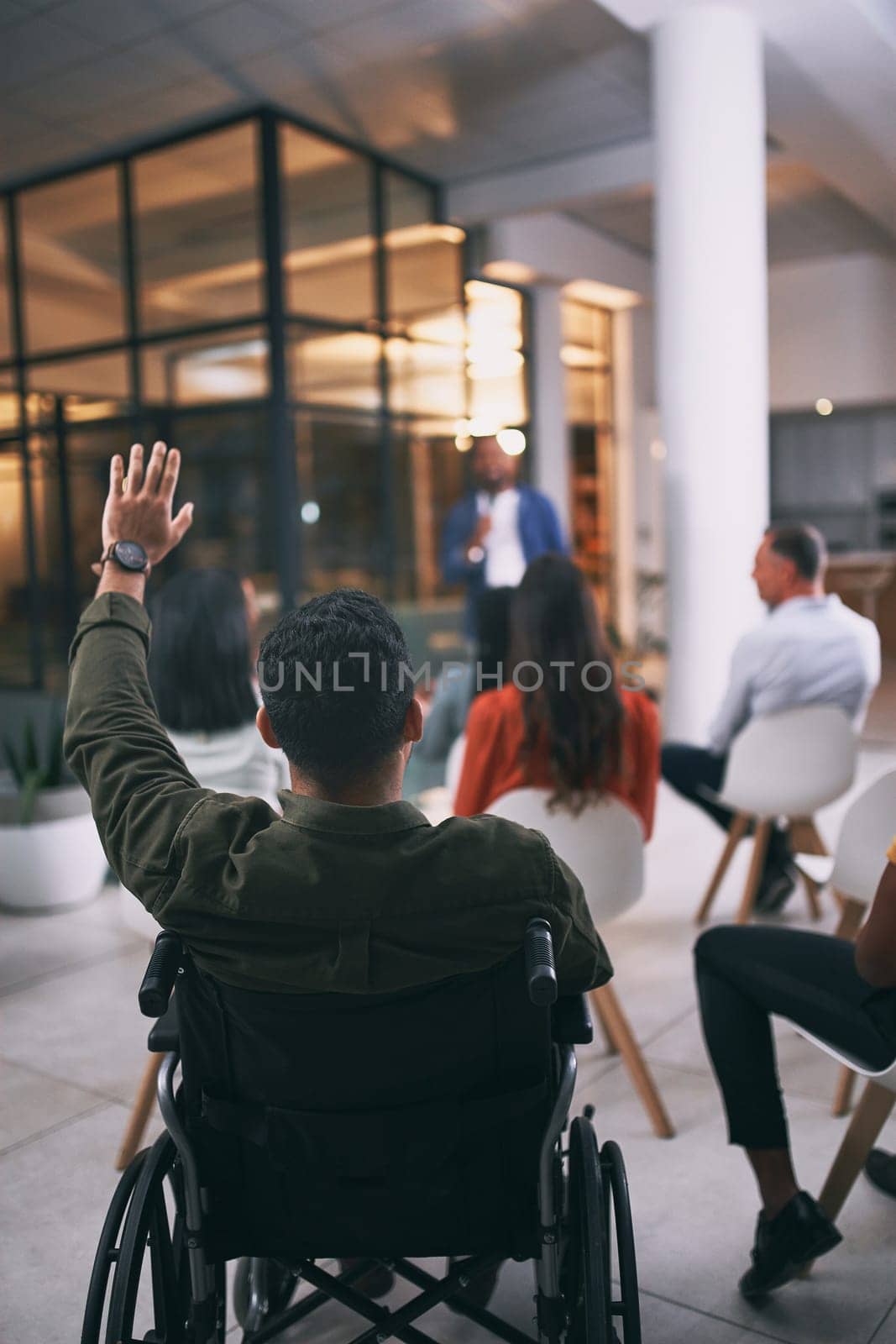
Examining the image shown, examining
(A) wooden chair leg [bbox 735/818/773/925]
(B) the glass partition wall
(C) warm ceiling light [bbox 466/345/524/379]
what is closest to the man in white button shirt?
(B) the glass partition wall

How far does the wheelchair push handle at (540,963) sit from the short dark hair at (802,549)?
239 cm

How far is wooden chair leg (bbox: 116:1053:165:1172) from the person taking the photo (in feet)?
6.81

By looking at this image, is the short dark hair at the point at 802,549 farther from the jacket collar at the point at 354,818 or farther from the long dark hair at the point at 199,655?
the jacket collar at the point at 354,818

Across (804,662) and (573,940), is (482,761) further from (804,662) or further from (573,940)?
(804,662)

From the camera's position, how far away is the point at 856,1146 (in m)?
1.79

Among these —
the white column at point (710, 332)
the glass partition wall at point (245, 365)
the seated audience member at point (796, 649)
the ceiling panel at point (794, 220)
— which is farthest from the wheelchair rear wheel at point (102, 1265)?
the ceiling panel at point (794, 220)

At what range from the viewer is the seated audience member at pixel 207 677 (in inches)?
98.0

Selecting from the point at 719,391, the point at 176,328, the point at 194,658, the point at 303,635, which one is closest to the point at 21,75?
the point at 176,328

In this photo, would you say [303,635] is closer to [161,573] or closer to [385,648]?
[385,648]

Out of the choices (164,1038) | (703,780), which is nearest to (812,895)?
(703,780)

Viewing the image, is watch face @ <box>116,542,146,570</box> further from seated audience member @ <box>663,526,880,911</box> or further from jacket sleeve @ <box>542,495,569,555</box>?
jacket sleeve @ <box>542,495,569,555</box>

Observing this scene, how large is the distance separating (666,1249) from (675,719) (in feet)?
12.2

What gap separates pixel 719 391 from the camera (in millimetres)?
5113

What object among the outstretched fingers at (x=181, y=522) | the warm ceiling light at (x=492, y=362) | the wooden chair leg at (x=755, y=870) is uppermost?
the warm ceiling light at (x=492, y=362)
